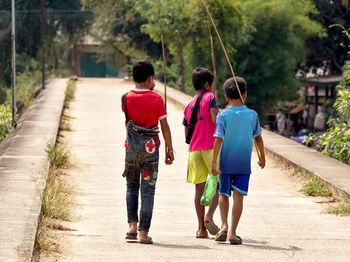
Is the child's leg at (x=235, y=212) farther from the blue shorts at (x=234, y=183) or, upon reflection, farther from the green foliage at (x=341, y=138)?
the green foliage at (x=341, y=138)

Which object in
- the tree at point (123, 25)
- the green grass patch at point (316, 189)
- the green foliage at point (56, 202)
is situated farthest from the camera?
the tree at point (123, 25)

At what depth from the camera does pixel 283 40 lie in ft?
127

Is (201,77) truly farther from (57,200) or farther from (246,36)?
(246,36)

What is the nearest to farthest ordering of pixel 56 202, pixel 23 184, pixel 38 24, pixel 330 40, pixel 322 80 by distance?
pixel 56 202 < pixel 23 184 < pixel 330 40 < pixel 322 80 < pixel 38 24

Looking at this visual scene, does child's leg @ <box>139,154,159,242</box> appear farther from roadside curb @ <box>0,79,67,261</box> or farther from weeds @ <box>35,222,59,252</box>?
roadside curb @ <box>0,79,67,261</box>

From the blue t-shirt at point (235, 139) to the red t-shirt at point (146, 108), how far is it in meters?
0.51

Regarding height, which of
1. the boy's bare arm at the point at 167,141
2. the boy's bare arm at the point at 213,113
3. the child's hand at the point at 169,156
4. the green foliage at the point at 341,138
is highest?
the boy's bare arm at the point at 213,113

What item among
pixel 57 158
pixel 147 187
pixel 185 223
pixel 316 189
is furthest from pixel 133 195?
pixel 57 158

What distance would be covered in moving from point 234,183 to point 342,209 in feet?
6.27

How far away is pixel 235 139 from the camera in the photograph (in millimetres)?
8289

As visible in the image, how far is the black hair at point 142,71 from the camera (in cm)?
Result: 826

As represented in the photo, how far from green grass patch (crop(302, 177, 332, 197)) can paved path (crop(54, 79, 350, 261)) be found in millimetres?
122

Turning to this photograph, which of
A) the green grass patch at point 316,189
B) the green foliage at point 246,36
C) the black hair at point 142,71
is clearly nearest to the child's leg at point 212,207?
the black hair at point 142,71

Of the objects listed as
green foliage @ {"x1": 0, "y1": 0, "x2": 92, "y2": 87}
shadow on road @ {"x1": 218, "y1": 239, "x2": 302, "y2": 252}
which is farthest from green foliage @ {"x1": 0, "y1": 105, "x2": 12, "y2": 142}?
green foliage @ {"x1": 0, "y1": 0, "x2": 92, "y2": 87}
